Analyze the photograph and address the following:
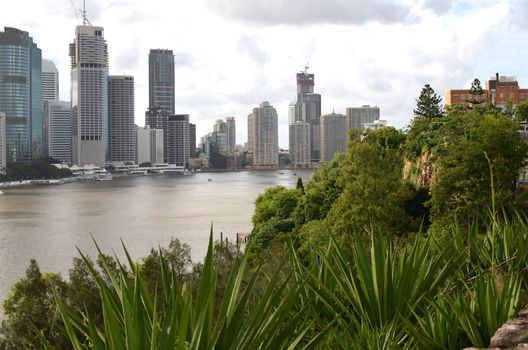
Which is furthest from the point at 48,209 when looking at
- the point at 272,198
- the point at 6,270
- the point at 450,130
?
the point at 450,130

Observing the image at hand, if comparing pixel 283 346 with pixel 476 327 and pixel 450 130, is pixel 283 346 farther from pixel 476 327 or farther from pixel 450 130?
pixel 450 130

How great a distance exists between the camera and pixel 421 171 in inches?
1385

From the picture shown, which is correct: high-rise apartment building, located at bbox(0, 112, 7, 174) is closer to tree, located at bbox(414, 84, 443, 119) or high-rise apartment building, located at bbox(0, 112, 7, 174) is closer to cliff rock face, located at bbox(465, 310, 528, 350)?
tree, located at bbox(414, 84, 443, 119)

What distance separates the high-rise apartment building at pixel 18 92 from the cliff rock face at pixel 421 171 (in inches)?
6052

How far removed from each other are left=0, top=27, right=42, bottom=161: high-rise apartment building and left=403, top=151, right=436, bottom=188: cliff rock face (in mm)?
153718

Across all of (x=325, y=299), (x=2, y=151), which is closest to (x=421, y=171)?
(x=325, y=299)

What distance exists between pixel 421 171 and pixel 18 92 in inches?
6534

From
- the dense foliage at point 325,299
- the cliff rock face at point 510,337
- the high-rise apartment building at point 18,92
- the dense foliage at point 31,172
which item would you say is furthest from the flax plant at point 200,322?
the high-rise apartment building at point 18,92

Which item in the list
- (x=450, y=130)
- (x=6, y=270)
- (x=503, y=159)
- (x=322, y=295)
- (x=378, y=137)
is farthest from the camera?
(x=378, y=137)

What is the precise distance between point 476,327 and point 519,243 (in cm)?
191

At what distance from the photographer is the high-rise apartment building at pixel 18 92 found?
178 m

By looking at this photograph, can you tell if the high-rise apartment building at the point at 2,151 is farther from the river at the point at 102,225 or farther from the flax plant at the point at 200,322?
the flax plant at the point at 200,322

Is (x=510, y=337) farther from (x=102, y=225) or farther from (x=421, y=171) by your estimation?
(x=102, y=225)

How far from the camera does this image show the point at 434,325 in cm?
492
